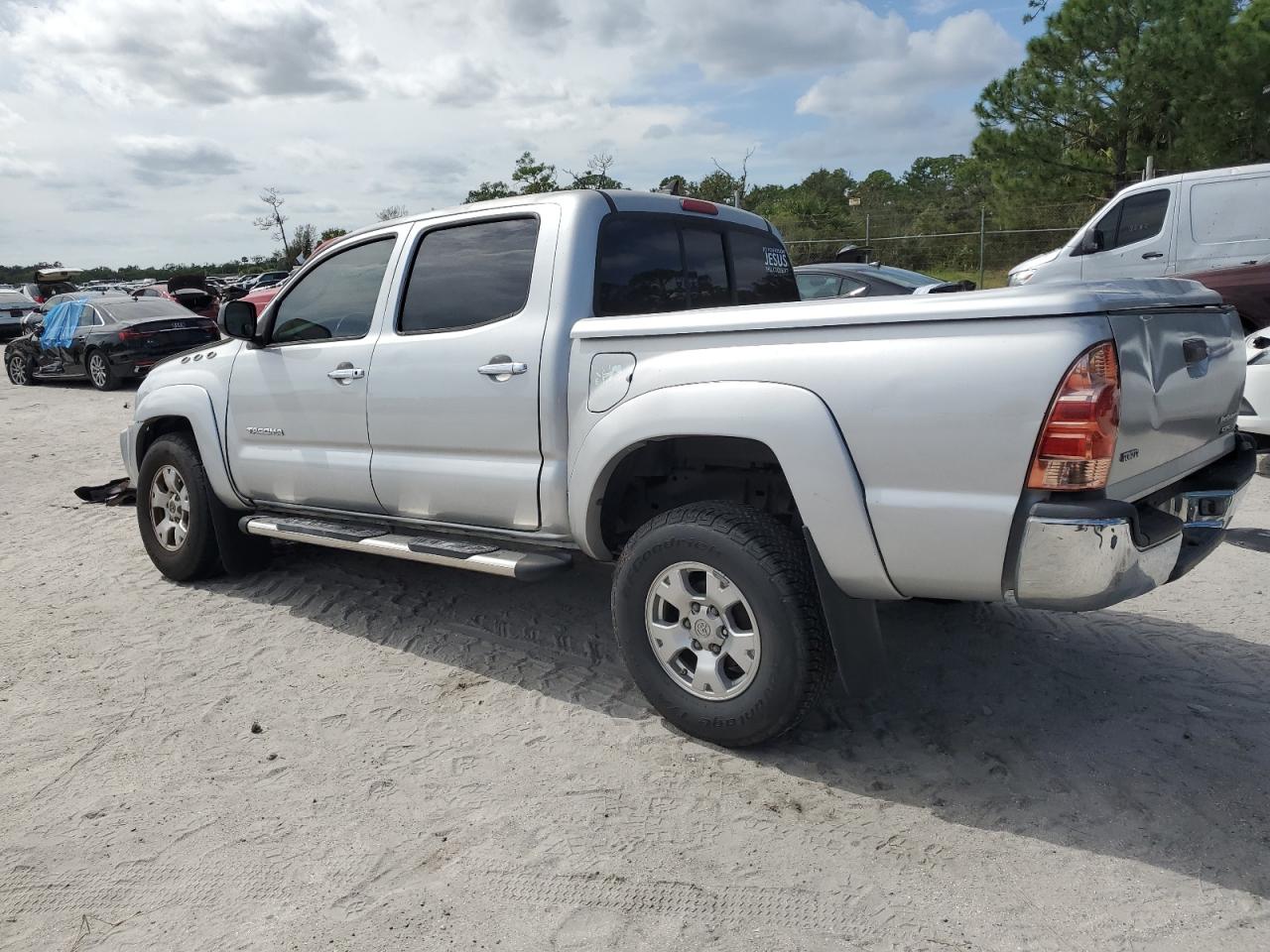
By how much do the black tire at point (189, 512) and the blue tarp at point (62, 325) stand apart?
11.5m

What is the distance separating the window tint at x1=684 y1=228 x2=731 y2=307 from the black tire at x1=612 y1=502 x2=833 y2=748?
124cm

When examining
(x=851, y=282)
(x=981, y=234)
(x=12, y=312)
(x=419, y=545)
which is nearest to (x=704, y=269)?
(x=419, y=545)

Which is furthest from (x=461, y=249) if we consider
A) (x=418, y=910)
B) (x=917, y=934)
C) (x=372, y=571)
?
(x=917, y=934)

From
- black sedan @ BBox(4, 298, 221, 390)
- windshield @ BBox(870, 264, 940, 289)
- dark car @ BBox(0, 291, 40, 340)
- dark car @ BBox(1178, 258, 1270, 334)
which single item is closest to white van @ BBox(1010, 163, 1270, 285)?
dark car @ BBox(1178, 258, 1270, 334)

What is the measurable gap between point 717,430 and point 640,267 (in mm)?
1119

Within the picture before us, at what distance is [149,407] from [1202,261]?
32.5ft

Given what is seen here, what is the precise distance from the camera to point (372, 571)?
571 centimetres

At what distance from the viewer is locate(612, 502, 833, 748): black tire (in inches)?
126

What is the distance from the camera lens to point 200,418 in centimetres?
530

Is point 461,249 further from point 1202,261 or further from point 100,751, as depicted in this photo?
point 1202,261

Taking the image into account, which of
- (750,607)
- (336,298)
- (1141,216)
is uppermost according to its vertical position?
(1141,216)

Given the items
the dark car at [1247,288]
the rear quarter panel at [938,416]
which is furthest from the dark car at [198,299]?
the rear quarter panel at [938,416]

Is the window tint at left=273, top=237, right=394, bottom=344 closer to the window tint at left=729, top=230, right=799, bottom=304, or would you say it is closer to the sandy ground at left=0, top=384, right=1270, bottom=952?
the sandy ground at left=0, top=384, right=1270, bottom=952

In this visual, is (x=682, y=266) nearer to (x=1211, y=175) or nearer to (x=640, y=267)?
(x=640, y=267)
